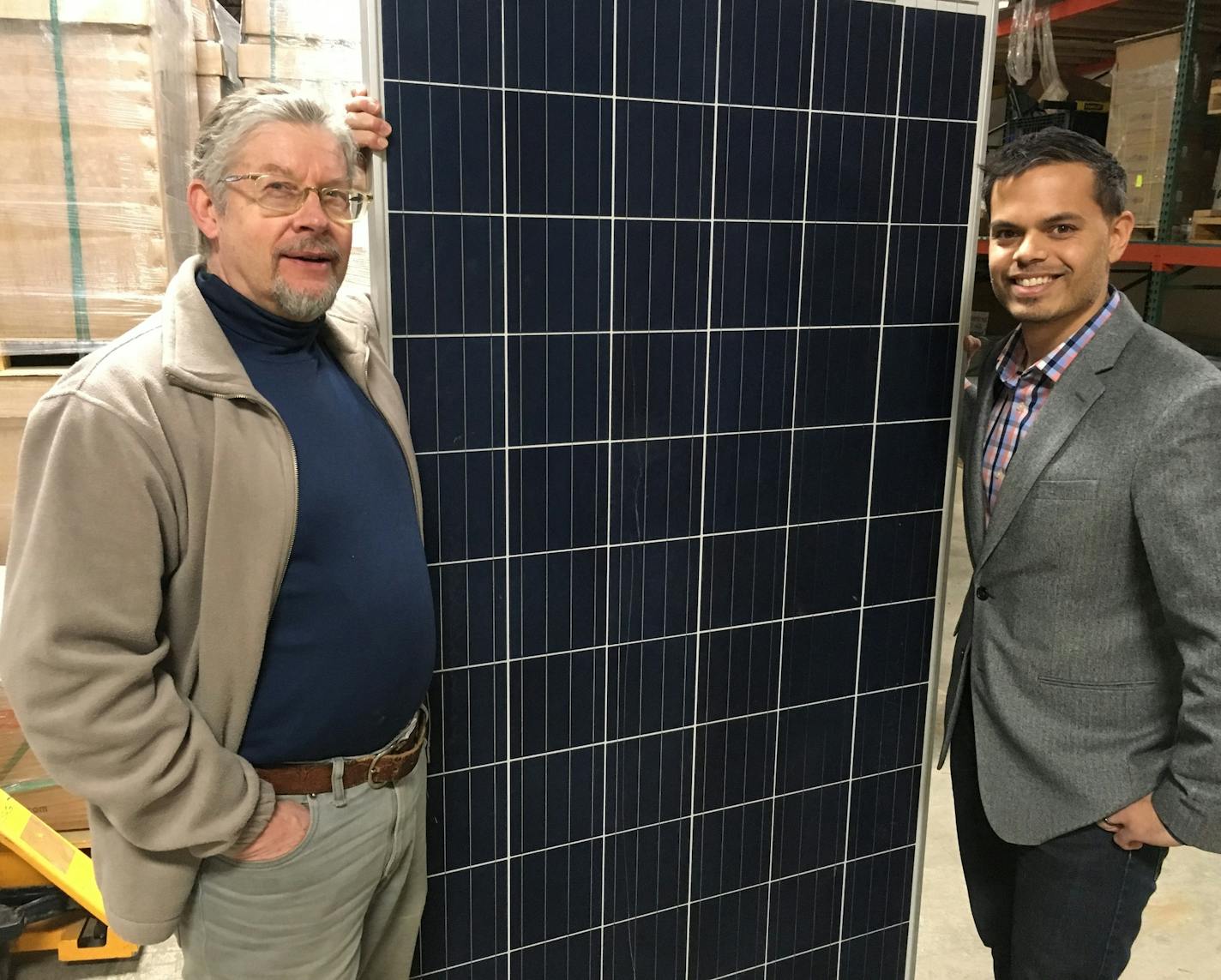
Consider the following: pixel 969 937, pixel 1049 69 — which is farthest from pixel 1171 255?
pixel 969 937

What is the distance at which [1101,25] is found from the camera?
6051mm

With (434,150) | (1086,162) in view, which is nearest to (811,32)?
(1086,162)

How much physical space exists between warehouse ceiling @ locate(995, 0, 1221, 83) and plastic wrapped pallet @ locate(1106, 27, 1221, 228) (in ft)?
0.74

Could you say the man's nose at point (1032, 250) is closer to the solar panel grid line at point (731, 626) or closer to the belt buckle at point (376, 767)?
the solar panel grid line at point (731, 626)

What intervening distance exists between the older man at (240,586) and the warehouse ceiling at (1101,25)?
4.82m

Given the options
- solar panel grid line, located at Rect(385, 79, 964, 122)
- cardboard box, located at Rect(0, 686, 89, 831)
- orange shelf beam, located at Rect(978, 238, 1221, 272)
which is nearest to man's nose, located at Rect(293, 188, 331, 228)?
solar panel grid line, located at Rect(385, 79, 964, 122)

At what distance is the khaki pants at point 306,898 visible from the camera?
5.20 feet

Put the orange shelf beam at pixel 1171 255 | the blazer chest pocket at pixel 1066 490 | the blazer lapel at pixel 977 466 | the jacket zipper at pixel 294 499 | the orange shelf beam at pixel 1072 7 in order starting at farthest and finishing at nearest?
1. the orange shelf beam at pixel 1072 7
2. the orange shelf beam at pixel 1171 255
3. the blazer lapel at pixel 977 466
4. the blazer chest pocket at pixel 1066 490
5. the jacket zipper at pixel 294 499

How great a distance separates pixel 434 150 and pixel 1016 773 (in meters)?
1.58

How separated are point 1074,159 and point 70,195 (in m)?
2.56

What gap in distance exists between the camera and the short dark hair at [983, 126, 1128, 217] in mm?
1744

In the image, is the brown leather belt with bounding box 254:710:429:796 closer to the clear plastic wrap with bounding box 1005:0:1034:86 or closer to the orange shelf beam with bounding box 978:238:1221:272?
the orange shelf beam with bounding box 978:238:1221:272

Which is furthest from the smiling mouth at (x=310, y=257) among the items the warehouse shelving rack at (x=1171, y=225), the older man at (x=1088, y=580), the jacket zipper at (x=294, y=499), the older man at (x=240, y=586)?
the warehouse shelving rack at (x=1171, y=225)

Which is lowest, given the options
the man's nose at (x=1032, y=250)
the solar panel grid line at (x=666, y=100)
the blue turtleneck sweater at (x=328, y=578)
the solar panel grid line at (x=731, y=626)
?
the solar panel grid line at (x=731, y=626)
